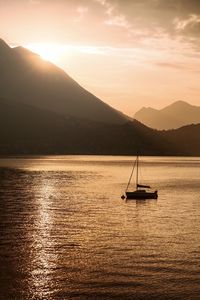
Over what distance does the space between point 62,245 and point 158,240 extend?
11.8 metres

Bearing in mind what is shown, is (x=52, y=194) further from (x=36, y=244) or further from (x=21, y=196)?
(x=36, y=244)

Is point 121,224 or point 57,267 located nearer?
point 57,267

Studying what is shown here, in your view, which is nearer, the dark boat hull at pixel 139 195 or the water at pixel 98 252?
the water at pixel 98 252

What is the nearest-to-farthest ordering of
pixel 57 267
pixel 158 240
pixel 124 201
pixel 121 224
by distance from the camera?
pixel 57 267 → pixel 158 240 → pixel 121 224 → pixel 124 201

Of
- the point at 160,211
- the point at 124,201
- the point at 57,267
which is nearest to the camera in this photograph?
the point at 57,267

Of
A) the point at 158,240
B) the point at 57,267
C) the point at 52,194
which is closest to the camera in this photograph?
the point at 57,267

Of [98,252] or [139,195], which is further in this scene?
[139,195]

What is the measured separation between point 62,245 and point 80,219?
1935cm

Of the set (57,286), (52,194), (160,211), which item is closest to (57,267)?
(57,286)

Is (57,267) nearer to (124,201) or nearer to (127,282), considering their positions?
(127,282)

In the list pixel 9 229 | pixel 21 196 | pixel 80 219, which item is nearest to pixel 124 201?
pixel 21 196

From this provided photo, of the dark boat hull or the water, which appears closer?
the water

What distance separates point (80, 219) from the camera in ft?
229

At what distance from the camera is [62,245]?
50.6 m
